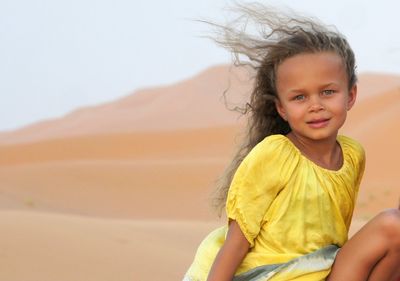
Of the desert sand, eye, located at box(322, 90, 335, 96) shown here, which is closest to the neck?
eye, located at box(322, 90, 335, 96)

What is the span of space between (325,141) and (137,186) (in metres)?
19.0

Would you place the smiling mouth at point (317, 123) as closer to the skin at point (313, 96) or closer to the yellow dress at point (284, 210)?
the skin at point (313, 96)

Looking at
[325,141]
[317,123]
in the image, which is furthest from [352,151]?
[317,123]

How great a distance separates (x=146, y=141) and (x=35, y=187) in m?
13.7

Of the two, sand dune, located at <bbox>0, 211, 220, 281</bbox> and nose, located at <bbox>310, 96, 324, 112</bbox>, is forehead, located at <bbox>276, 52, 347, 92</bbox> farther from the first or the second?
sand dune, located at <bbox>0, 211, 220, 281</bbox>

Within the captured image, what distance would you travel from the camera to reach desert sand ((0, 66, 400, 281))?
6578mm

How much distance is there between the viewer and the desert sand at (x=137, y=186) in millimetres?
6578

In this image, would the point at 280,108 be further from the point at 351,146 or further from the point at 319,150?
the point at 351,146

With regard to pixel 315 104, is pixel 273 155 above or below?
below

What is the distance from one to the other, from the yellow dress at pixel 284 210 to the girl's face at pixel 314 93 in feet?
0.39

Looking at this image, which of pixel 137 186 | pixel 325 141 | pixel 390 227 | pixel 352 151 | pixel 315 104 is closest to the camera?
pixel 390 227

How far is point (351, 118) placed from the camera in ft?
106

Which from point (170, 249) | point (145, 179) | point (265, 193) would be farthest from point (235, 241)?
point (145, 179)

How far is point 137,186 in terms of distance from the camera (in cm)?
2278
